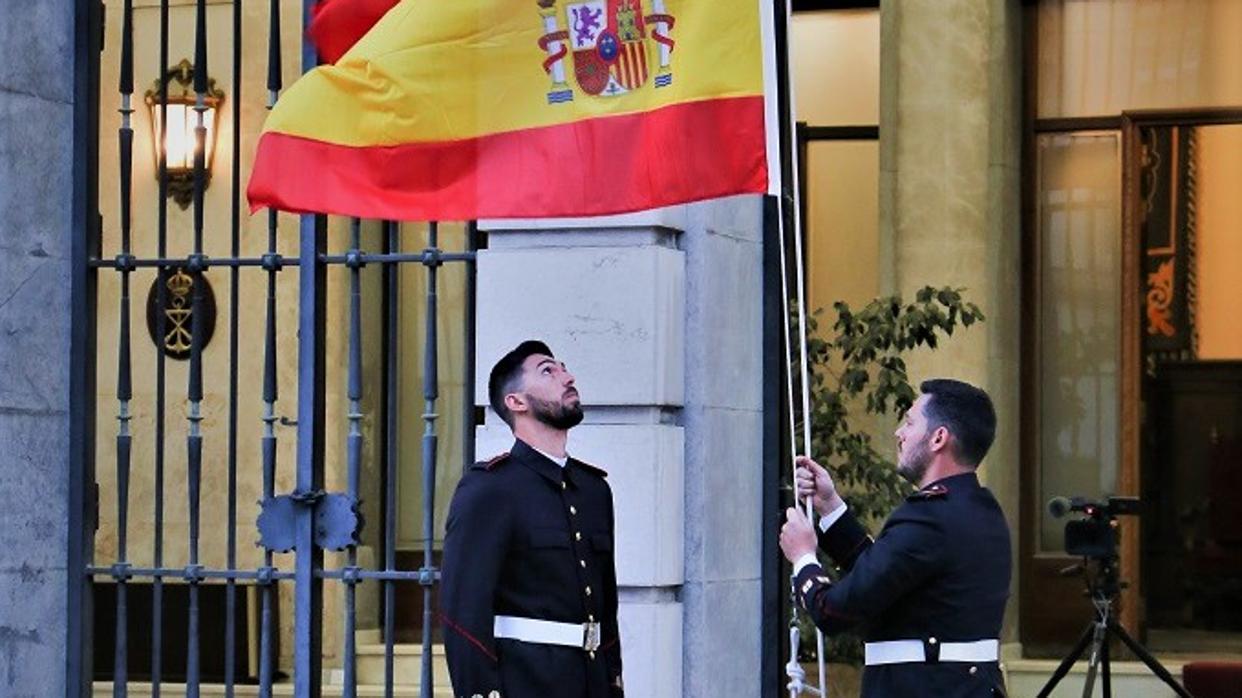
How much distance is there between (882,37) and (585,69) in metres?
7.23

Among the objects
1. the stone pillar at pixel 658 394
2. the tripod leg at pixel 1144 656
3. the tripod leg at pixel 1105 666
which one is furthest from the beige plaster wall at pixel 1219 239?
the stone pillar at pixel 658 394

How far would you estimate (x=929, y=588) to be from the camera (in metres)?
7.30

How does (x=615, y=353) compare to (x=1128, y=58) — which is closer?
(x=615, y=353)

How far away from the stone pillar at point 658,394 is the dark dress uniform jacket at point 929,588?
3.93ft

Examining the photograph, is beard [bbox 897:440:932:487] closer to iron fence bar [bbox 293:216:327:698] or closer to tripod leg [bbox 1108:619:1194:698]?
iron fence bar [bbox 293:216:327:698]

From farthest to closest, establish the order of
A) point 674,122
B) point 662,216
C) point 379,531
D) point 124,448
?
point 379,531 < point 124,448 < point 662,216 < point 674,122

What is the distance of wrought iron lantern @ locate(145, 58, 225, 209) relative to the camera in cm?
1320

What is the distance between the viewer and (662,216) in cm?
855

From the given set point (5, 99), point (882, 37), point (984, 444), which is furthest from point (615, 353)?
point (882, 37)

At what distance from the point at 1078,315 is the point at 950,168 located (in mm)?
1250

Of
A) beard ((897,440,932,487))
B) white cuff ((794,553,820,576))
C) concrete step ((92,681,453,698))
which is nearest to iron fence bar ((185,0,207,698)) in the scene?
white cuff ((794,553,820,576))

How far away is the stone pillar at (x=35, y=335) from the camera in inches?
359

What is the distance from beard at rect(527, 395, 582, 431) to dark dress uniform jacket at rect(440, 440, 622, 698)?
0.32 ft

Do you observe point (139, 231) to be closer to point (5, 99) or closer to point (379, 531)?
point (379, 531)
